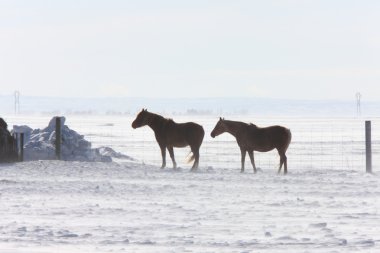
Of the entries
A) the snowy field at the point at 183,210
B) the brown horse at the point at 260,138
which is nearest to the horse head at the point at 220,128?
the brown horse at the point at 260,138

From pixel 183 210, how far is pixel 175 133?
9783mm

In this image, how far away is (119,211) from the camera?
477 inches

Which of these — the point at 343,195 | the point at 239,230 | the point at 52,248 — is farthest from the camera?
the point at 343,195

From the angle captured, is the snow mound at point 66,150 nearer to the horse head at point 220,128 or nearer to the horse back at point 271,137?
the horse head at point 220,128

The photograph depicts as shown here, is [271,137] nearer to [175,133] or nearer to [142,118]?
[175,133]

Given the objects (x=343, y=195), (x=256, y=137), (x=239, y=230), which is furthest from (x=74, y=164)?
(x=239, y=230)

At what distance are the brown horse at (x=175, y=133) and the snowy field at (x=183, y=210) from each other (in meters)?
1.34

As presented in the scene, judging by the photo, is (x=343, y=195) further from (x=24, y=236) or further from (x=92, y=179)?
(x=24, y=236)

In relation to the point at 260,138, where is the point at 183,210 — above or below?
below

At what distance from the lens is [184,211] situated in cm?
1218

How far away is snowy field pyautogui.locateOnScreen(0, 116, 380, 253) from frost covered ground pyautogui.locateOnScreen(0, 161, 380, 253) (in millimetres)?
13

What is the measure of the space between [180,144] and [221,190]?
6652mm

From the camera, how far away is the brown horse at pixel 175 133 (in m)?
21.8

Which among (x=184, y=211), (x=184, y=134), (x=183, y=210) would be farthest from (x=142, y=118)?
(x=184, y=211)
